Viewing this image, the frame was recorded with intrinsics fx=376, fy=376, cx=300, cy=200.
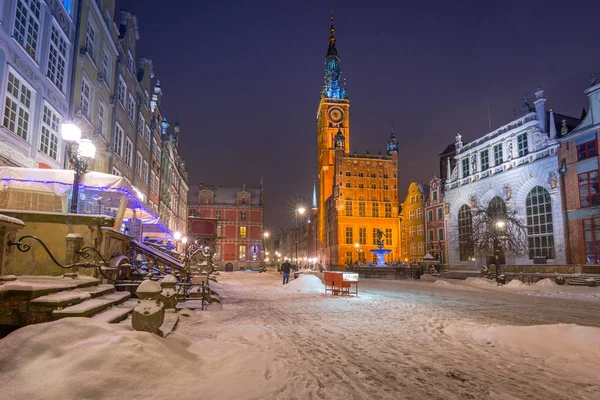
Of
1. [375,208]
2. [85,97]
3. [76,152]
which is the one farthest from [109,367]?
[375,208]

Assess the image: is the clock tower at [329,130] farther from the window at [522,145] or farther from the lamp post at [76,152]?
the lamp post at [76,152]

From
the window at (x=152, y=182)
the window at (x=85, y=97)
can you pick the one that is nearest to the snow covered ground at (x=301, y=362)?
the window at (x=85, y=97)

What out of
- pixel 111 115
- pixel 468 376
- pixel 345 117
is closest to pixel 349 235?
pixel 345 117

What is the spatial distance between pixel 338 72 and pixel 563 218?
69.5 m

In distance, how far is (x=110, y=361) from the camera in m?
4.37

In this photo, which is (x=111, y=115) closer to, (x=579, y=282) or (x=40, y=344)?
(x=40, y=344)

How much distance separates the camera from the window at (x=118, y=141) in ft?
73.2

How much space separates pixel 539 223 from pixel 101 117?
34786 millimetres

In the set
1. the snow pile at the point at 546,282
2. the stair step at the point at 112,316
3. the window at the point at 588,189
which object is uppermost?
the window at the point at 588,189

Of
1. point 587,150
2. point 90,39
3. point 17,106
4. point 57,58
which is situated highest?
point 90,39

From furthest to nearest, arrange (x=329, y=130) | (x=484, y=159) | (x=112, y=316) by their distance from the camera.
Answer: (x=329, y=130) < (x=484, y=159) < (x=112, y=316)

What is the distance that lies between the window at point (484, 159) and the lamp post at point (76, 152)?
38908 millimetres

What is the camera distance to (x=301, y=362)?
5906 mm

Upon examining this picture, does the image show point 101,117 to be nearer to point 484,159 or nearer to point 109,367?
point 109,367
